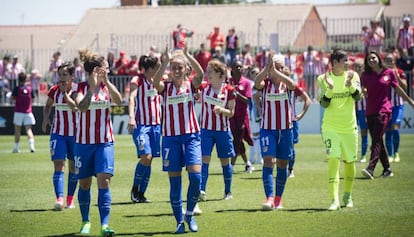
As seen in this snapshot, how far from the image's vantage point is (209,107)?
1505 cm

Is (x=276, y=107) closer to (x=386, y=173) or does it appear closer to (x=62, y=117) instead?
(x=62, y=117)

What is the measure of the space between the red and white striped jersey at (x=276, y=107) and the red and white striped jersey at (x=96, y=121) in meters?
3.06

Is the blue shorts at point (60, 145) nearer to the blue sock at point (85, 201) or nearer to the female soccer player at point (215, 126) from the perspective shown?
the female soccer player at point (215, 126)

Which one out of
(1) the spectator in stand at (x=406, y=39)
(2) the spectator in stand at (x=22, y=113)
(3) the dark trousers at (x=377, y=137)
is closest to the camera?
(3) the dark trousers at (x=377, y=137)

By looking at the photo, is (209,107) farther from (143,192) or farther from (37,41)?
(37,41)

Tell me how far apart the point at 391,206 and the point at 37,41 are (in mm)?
47576

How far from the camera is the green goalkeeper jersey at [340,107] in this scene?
13.9m

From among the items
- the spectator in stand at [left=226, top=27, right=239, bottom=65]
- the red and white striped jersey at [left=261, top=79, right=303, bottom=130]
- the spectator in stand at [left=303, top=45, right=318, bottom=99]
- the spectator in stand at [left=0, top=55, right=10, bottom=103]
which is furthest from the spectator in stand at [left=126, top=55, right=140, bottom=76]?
the red and white striped jersey at [left=261, top=79, right=303, bottom=130]

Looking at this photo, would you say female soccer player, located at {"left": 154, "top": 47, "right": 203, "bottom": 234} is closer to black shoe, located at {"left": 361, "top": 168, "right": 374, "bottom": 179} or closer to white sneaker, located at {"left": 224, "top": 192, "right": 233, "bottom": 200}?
white sneaker, located at {"left": 224, "top": 192, "right": 233, "bottom": 200}

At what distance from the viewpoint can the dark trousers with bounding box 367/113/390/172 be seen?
17.8 m

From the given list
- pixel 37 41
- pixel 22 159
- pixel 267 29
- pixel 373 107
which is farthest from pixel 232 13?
pixel 373 107

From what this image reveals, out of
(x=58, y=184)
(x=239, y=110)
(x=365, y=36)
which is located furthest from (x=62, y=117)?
(x=365, y=36)

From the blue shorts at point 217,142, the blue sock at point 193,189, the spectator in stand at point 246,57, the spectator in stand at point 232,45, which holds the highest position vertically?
the spectator in stand at point 232,45

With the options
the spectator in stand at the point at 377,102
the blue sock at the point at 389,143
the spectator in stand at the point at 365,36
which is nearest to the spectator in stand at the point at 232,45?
the spectator in stand at the point at 365,36
